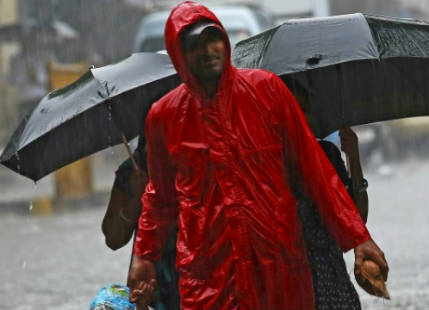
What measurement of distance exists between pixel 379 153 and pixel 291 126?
73.2ft

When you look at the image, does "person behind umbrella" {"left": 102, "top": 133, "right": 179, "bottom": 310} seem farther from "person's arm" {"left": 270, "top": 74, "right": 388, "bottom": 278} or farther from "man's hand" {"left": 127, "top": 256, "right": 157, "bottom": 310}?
"person's arm" {"left": 270, "top": 74, "right": 388, "bottom": 278}

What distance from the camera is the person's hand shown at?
4898 mm

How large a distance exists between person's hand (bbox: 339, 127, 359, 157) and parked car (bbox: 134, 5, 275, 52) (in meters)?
10.8

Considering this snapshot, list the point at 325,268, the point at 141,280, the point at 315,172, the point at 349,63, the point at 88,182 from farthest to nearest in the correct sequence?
the point at 88,182 < the point at 349,63 < the point at 325,268 < the point at 141,280 < the point at 315,172

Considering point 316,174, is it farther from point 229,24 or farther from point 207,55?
point 229,24

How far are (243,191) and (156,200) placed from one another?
45cm

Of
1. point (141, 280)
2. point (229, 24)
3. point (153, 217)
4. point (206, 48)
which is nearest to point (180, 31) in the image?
point (206, 48)

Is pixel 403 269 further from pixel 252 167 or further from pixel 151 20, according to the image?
pixel 151 20

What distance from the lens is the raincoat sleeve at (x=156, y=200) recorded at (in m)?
3.97

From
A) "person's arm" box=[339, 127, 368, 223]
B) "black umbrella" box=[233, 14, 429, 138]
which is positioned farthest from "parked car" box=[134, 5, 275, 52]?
"person's arm" box=[339, 127, 368, 223]

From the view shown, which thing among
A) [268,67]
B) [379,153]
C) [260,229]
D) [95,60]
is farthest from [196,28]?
[95,60]

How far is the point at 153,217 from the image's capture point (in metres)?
4.03

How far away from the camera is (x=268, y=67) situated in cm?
494

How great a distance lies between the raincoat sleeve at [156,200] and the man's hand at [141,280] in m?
0.03
